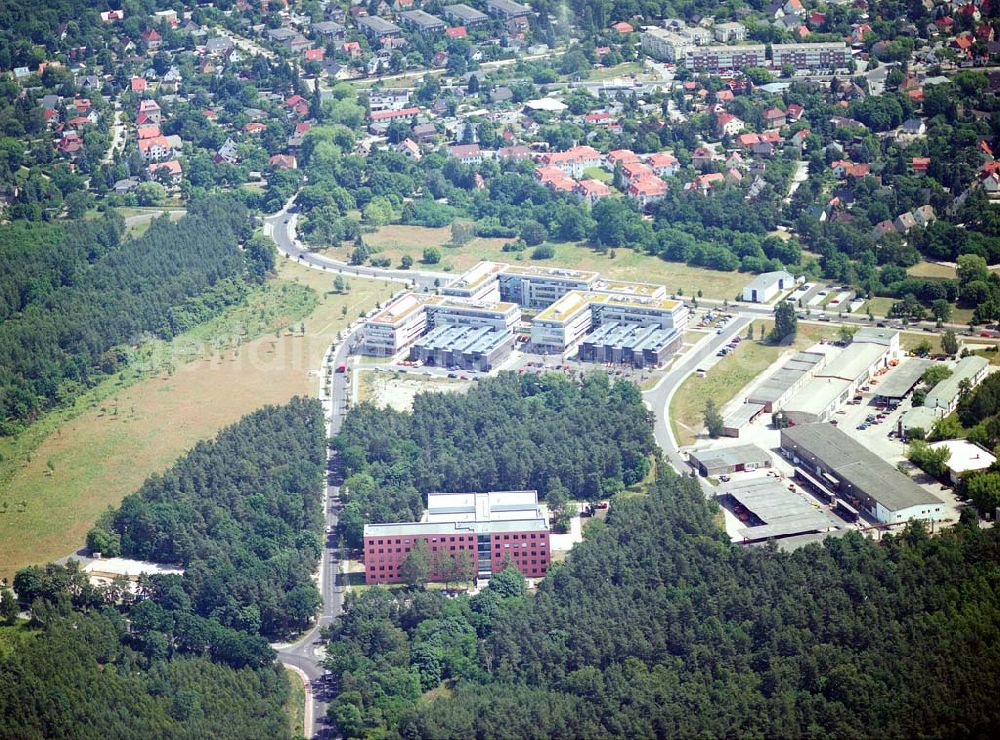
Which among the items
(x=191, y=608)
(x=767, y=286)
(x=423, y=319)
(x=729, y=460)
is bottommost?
(x=423, y=319)

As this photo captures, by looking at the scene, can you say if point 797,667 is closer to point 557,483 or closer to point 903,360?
point 557,483

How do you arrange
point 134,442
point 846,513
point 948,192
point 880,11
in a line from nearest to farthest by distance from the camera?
point 846,513
point 134,442
point 948,192
point 880,11

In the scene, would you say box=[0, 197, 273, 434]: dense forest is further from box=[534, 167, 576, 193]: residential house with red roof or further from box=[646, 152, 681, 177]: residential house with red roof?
box=[646, 152, 681, 177]: residential house with red roof

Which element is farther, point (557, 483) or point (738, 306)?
point (738, 306)

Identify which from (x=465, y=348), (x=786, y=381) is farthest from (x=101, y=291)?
(x=786, y=381)

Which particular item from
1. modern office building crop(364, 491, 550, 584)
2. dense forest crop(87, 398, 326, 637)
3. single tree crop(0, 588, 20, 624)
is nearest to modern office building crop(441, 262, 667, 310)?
dense forest crop(87, 398, 326, 637)

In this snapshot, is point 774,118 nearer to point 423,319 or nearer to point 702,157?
point 702,157

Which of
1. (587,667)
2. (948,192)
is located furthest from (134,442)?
(948,192)
